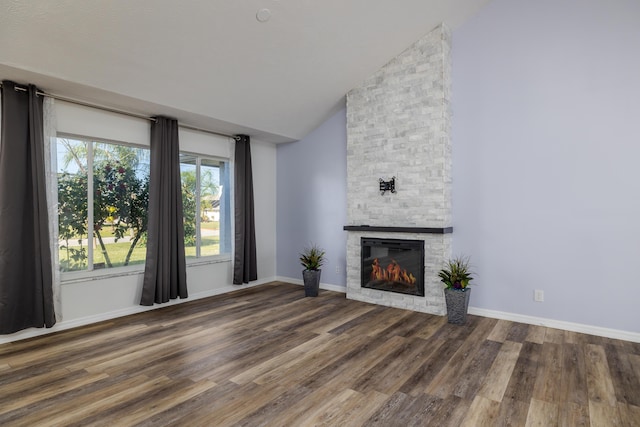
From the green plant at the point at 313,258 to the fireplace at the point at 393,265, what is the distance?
74cm

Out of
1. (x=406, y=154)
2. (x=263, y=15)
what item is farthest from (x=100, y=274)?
(x=406, y=154)

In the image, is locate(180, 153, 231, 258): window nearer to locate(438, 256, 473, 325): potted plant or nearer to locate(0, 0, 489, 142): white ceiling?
locate(0, 0, 489, 142): white ceiling

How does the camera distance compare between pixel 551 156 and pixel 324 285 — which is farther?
pixel 324 285

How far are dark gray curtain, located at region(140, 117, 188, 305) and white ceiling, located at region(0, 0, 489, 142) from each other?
361 mm

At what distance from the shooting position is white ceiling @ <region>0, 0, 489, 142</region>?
2900mm

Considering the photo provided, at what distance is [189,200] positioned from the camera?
516cm

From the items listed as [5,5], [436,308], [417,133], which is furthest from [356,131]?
[5,5]

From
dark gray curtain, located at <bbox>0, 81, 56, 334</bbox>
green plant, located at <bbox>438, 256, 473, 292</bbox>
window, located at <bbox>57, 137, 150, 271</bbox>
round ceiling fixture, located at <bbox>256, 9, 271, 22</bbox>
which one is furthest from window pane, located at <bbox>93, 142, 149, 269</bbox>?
green plant, located at <bbox>438, 256, 473, 292</bbox>

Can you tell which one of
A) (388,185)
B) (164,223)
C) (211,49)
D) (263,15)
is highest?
(263,15)

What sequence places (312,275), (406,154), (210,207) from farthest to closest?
(210,207), (312,275), (406,154)

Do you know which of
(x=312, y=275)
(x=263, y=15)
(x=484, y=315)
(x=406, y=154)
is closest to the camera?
(x=263, y=15)

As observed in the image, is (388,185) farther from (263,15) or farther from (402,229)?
(263,15)

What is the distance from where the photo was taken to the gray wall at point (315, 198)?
5.61 meters

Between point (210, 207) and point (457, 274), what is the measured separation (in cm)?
354
